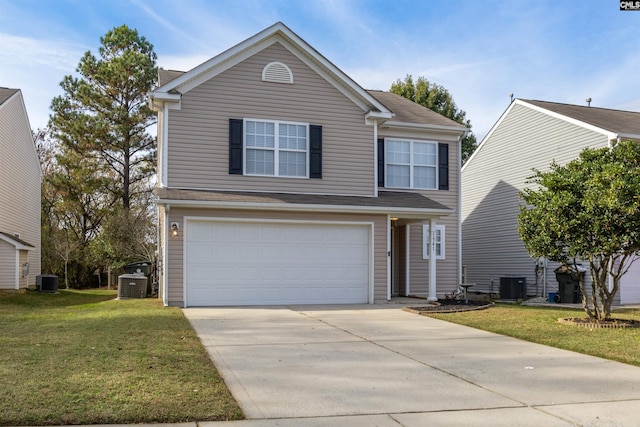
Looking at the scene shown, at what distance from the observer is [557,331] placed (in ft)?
33.0

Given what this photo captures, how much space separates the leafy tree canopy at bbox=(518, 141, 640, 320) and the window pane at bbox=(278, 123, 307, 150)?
20.9ft

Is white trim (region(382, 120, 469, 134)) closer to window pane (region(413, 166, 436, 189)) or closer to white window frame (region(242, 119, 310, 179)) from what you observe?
window pane (region(413, 166, 436, 189))

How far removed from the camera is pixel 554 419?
4957 mm

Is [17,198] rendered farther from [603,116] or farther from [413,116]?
[603,116]

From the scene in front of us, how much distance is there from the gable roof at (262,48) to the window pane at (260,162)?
90.8 inches

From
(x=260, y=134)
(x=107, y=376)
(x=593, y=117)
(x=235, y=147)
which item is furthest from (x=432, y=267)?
(x=107, y=376)

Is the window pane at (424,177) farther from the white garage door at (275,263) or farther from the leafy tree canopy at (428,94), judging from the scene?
the leafy tree canopy at (428,94)

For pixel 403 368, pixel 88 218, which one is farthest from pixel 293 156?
pixel 88 218

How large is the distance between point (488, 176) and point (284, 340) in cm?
1525

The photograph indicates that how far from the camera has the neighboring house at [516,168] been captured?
1741 cm

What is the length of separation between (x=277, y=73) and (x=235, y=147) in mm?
2402

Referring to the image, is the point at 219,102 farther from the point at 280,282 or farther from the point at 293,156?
the point at 280,282

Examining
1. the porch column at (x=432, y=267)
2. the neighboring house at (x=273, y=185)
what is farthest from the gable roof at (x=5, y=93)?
the porch column at (x=432, y=267)

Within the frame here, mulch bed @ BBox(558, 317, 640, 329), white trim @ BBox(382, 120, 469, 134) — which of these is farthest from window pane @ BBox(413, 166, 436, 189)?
mulch bed @ BBox(558, 317, 640, 329)
